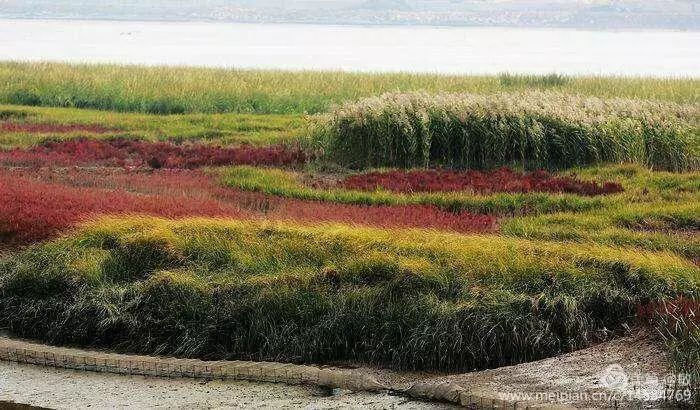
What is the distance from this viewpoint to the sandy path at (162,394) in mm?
10125

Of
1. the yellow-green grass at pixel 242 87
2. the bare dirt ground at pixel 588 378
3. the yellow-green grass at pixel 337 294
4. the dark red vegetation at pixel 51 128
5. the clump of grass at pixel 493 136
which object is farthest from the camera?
the yellow-green grass at pixel 242 87

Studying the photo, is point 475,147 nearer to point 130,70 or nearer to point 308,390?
point 308,390

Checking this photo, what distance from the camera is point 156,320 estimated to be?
469 inches

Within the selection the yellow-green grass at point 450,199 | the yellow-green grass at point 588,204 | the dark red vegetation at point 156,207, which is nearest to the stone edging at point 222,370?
the dark red vegetation at point 156,207

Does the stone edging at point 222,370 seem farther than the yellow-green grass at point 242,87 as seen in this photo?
No

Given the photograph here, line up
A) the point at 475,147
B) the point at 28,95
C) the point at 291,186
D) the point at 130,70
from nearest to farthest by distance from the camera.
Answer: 1. the point at 291,186
2. the point at 475,147
3. the point at 28,95
4. the point at 130,70

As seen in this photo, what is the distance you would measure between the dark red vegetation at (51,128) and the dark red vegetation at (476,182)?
9938mm

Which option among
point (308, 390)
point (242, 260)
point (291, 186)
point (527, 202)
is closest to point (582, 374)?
point (308, 390)

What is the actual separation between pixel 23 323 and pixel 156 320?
1.69 m

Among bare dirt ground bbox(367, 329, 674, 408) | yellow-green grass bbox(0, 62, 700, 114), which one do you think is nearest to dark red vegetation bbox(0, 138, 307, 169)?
yellow-green grass bbox(0, 62, 700, 114)

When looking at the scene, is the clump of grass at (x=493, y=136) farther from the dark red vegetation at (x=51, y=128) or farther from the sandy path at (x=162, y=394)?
the sandy path at (x=162, y=394)

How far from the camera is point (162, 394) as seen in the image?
1045 cm

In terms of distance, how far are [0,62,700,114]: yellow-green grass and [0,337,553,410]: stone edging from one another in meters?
21.8

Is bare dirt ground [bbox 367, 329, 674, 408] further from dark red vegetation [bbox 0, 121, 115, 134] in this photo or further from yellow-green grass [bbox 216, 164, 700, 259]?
dark red vegetation [bbox 0, 121, 115, 134]
